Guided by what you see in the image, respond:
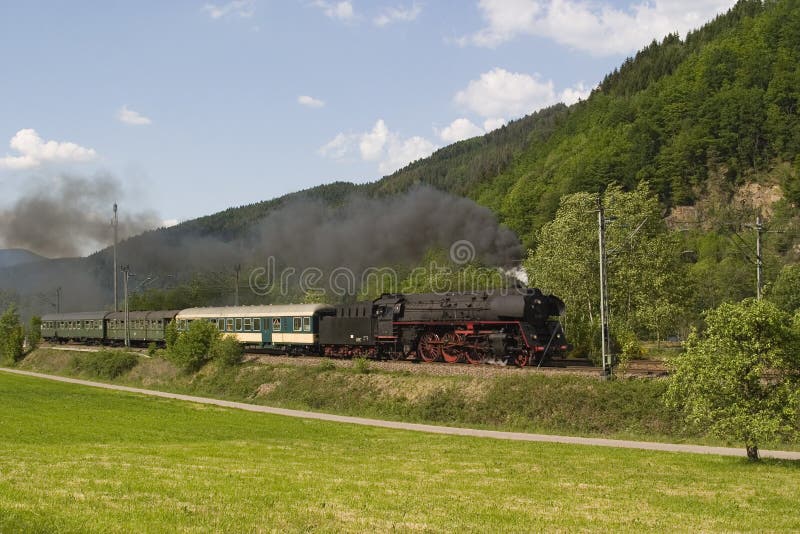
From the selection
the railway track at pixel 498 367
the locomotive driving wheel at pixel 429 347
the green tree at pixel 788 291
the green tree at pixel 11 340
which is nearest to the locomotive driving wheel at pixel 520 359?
the railway track at pixel 498 367

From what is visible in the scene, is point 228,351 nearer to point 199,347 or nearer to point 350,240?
point 199,347

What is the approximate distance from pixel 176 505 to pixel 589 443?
641 inches

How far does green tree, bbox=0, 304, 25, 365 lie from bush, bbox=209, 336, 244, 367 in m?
35.5

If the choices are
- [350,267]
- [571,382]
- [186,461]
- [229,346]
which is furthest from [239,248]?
[186,461]

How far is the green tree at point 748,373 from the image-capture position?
18.6 m

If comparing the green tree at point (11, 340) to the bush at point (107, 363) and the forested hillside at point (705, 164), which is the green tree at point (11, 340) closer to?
the bush at point (107, 363)

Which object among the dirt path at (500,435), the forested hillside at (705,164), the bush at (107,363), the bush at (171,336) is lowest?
the dirt path at (500,435)

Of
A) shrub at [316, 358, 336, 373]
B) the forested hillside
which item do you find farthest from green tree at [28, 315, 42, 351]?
shrub at [316, 358, 336, 373]

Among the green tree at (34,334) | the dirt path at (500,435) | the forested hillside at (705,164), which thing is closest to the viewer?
the dirt path at (500,435)

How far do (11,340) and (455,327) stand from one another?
55.3 m

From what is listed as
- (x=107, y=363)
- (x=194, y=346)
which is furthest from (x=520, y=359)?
(x=107, y=363)

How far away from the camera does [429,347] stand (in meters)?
37.8

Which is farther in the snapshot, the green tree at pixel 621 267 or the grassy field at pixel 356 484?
the green tree at pixel 621 267

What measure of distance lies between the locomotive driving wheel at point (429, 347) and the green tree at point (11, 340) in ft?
167
